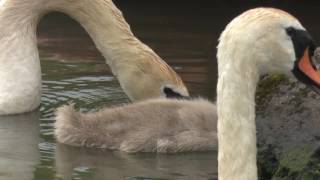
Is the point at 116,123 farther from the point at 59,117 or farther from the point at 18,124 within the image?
the point at 18,124

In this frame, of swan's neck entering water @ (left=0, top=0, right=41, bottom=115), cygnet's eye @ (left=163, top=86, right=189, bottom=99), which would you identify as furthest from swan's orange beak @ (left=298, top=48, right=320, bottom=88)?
swan's neck entering water @ (left=0, top=0, right=41, bottom=115)

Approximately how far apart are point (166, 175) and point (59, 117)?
110cm

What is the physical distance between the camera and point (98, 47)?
8.89 meters

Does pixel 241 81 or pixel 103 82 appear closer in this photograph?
pixel 241 81

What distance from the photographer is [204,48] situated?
36.8ft

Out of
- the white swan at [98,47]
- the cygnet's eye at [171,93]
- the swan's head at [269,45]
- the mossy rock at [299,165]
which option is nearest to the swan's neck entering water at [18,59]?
the white swan at [98,47]

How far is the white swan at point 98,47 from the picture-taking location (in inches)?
333

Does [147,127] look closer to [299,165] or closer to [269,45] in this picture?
[299,165]

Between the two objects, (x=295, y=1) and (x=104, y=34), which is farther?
(x=295, y=1)

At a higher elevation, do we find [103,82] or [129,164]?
[129,164]

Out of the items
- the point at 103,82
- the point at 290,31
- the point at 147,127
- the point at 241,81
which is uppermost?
the point at 290,31

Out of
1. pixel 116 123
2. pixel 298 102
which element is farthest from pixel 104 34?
pixel 298 102

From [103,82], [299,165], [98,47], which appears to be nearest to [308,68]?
[299,165]

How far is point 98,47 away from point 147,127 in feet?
5.42
